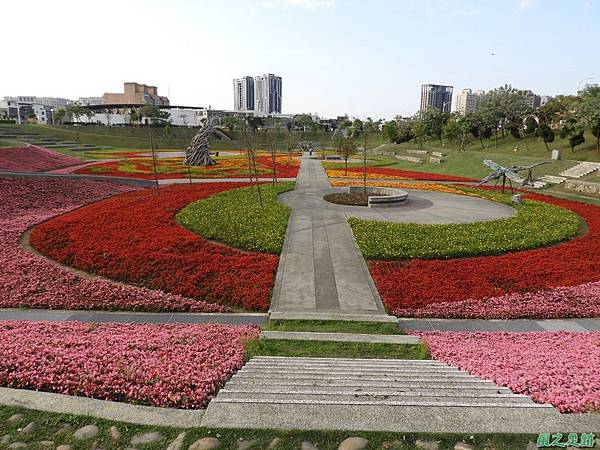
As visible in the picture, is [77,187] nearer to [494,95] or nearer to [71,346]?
[71,346]

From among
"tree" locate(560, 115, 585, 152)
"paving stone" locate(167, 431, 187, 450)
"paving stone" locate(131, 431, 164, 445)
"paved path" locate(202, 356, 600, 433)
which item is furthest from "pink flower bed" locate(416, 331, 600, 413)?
"tree" locate(560, 115, 585, 152)

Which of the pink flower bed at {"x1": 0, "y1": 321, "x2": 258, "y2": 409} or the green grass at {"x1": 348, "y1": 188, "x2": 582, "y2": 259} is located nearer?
the pink flower bed at {"x1": 0, "y1": 321, "x2": 258, "y2": 409}

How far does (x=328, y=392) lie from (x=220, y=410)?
1.38 m

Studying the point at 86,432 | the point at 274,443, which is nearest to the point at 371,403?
the point at 274,443

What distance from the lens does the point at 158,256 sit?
44.7 feet

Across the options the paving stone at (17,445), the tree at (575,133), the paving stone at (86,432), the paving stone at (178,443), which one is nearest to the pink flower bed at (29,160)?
the paving stone at (17,445)

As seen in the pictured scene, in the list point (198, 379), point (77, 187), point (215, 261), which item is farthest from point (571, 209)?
point (77, 187)

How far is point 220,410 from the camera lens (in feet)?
14.5

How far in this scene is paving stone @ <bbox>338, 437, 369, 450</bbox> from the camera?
3.92 m

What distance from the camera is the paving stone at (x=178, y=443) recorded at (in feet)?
13.1

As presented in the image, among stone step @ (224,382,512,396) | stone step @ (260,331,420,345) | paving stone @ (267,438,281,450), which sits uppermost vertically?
paving stone @ (267,438,281,450)

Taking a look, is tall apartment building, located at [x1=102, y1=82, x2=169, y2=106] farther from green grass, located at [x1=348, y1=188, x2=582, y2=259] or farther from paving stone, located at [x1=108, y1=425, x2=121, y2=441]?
paving stone, located at [x1=108, y1=425, x2=121, y2=441]

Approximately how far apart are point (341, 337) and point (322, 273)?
4.27m

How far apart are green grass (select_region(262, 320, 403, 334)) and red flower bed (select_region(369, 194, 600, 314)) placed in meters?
1.18
